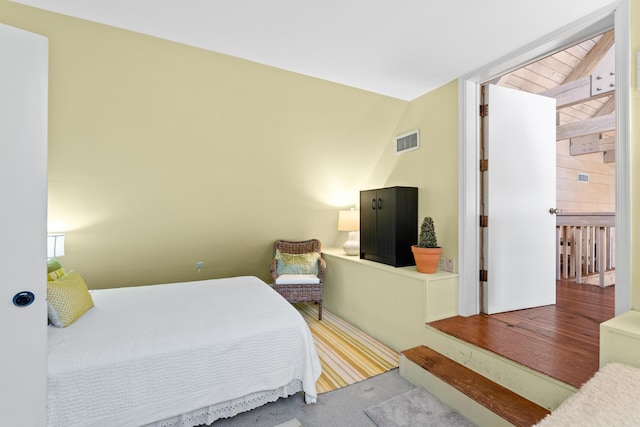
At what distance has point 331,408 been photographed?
6.53 feet

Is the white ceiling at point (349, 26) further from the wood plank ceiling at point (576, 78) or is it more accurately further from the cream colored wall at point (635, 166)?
the wood plank ceiling at point (576, 78)

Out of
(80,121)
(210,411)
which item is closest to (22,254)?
(210,411)

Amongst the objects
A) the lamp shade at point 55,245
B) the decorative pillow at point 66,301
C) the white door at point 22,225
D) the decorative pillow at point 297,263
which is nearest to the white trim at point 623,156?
the decorative pillow at point 297,263

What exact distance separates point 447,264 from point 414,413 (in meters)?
1.34

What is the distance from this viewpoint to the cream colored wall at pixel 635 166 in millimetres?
1665

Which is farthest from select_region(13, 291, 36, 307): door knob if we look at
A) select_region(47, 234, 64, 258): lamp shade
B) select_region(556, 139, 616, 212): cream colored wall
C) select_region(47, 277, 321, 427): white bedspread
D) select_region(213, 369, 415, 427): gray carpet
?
select_region(556, 139, 616, 212): cream colored wall

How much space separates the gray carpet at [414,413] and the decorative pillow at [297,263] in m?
1.77

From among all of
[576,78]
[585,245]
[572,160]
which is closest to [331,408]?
[585,245]

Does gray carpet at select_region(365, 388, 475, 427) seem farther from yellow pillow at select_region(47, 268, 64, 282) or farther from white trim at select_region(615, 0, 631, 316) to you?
yellow pillow at select_region(47, 268, 64, 282)

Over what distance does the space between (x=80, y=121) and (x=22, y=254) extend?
1.53 meters

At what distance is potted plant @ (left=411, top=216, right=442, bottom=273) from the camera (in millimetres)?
2656

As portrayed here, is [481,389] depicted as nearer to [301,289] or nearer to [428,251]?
[428,251]

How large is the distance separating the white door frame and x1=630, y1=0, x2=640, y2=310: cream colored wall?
0.02 m

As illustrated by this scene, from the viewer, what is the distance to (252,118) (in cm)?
288
